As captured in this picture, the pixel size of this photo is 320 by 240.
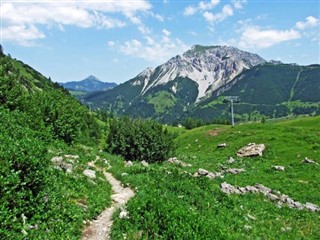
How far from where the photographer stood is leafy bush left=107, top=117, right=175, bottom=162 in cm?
5662

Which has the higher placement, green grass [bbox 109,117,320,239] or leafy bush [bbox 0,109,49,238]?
leafy bush [bbox 0,109,49,238]

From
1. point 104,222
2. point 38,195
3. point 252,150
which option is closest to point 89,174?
point 104,222

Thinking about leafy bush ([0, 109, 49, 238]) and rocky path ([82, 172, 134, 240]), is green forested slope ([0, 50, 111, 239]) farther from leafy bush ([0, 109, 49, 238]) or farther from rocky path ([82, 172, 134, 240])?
rocky path ([82, 172, 134, 240])

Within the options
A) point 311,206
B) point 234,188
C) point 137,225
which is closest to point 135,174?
point 234,188

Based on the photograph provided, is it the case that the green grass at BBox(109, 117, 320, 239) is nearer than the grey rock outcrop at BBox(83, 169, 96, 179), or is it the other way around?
the green grass at BBox(109, 117, 320, 239)

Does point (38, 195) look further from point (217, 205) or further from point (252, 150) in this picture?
point (252, 150)

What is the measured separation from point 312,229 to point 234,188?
9708 mm

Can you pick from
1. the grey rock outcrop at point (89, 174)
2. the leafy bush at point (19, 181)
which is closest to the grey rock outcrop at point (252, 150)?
the grey rock outcrop at point (89, 174)

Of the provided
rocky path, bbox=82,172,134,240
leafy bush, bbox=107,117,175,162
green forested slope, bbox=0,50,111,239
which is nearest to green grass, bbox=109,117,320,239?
rocky path, bbox=82,172,134,240

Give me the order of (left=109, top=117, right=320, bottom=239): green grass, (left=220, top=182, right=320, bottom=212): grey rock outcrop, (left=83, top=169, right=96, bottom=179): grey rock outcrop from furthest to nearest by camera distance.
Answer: (left=220, top=182, right=320, bottom=212): grey rock outcrop → (left=83, top=169, right=96, bottom=179): grey rock outcrop → (left=109, top=117, right=320, bottom=239): green grass

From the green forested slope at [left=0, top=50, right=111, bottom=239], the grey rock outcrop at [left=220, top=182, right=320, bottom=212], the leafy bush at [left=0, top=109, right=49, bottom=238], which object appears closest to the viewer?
the leafy bush at [left=0, top=109, right=49, bottom=238]

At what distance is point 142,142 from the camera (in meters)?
56.5

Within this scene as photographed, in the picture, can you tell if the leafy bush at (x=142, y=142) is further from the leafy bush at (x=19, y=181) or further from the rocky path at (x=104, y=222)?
the leafy bush at (x=19, y=181)

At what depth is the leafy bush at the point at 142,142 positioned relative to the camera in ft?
186
